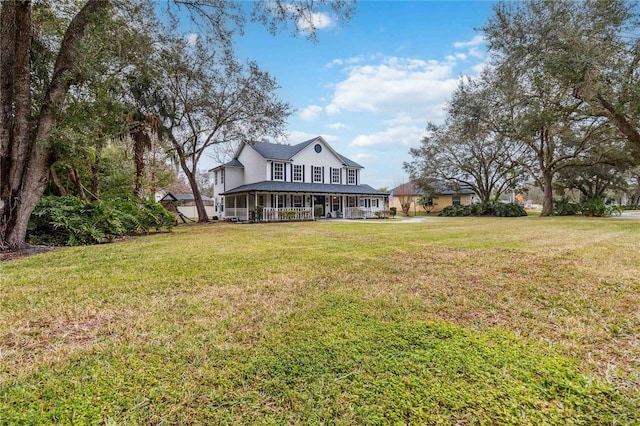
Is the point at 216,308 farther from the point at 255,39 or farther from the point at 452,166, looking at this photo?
the point at 452,166

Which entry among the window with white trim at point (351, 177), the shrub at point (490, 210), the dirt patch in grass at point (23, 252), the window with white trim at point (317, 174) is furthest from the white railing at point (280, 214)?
the shrub at point (490, 210)

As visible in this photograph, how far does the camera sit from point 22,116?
6.92 m

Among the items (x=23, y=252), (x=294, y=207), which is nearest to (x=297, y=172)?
(x=294, y=207)

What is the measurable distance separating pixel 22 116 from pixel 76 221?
2.90m

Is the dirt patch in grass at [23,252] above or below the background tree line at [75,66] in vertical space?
below

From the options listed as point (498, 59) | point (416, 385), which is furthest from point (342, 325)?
point (498, 59)

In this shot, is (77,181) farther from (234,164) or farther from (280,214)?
(234,164)

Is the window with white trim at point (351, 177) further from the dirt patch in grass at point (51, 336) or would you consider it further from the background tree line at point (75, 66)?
the dirt patch in grass at point (51, 336)

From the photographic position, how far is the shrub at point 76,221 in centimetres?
797

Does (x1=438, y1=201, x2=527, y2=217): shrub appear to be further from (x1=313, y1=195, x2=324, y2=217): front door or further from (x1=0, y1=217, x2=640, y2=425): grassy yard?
(x1=0, y1=217, x2=640, y2=425): grassy yard

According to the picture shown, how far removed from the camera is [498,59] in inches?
540

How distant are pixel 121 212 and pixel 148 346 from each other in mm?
9360

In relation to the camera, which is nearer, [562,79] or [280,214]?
[562,79]

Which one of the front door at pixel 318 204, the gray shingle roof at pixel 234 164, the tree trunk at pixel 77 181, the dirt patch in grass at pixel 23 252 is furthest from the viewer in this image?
the gray shingle roof at pixel 234 164
